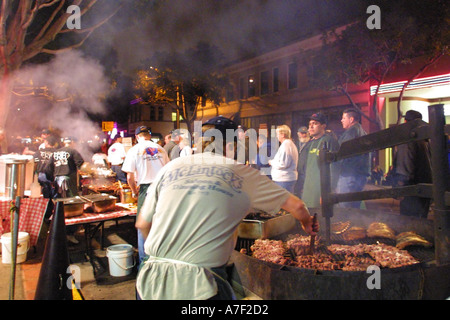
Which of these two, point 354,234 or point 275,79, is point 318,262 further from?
point 275,79

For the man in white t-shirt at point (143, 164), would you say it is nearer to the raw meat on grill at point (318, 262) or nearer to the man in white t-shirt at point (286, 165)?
the man in white t-shirt at point (286, 165)

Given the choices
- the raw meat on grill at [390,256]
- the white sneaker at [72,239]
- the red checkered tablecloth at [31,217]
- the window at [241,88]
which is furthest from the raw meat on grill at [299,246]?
the window at [241,88]

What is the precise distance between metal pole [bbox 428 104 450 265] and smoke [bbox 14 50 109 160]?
1063 cm

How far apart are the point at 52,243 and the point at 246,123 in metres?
23.7

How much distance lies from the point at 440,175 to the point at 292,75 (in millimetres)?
20814

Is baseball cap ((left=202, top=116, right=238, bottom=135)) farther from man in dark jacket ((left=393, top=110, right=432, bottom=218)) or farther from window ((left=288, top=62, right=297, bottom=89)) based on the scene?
window ((left=288, top=62, right=297, bottom=89))

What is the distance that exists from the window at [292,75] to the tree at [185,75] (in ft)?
18.4

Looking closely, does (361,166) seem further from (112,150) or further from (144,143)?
(112,150)

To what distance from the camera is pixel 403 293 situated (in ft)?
7.35

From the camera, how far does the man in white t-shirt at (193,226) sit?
1797 mm

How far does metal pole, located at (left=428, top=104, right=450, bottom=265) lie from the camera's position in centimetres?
170

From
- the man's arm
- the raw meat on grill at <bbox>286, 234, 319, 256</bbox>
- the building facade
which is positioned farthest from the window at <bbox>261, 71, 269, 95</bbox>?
the raw meat on grill at <bbox>286, 234, 319, 256</bbox>
